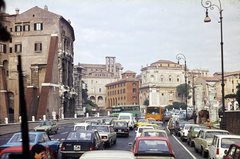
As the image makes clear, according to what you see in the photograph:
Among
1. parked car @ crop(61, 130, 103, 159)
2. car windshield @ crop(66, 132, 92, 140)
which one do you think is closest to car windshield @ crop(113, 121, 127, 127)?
car windshield @ crop(66, 132, 92, 140)

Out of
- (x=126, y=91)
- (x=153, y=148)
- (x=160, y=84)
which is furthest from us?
(x=160, y=84)

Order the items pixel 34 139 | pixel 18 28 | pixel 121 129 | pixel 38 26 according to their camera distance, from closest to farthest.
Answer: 1. pixel 34 139
2. pixel 121 129
3. pixel 38 26
4. pixel 18 28

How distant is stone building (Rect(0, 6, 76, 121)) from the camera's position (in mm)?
58969

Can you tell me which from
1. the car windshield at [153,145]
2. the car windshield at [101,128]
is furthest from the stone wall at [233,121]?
the car windshield at [153,145]

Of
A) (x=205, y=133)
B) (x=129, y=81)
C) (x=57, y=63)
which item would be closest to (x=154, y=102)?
(x=129, y=81)

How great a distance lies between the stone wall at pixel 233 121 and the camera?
92.2 feet

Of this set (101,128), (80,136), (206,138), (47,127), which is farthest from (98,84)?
(80,136)

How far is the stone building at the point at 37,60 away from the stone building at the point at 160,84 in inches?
2337

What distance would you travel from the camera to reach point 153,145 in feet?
32.7

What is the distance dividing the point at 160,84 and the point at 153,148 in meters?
113

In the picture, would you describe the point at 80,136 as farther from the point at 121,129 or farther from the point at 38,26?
the point at 38,26

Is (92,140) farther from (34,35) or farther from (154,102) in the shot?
(154,102)

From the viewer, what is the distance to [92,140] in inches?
507

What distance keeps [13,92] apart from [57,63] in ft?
33.3
